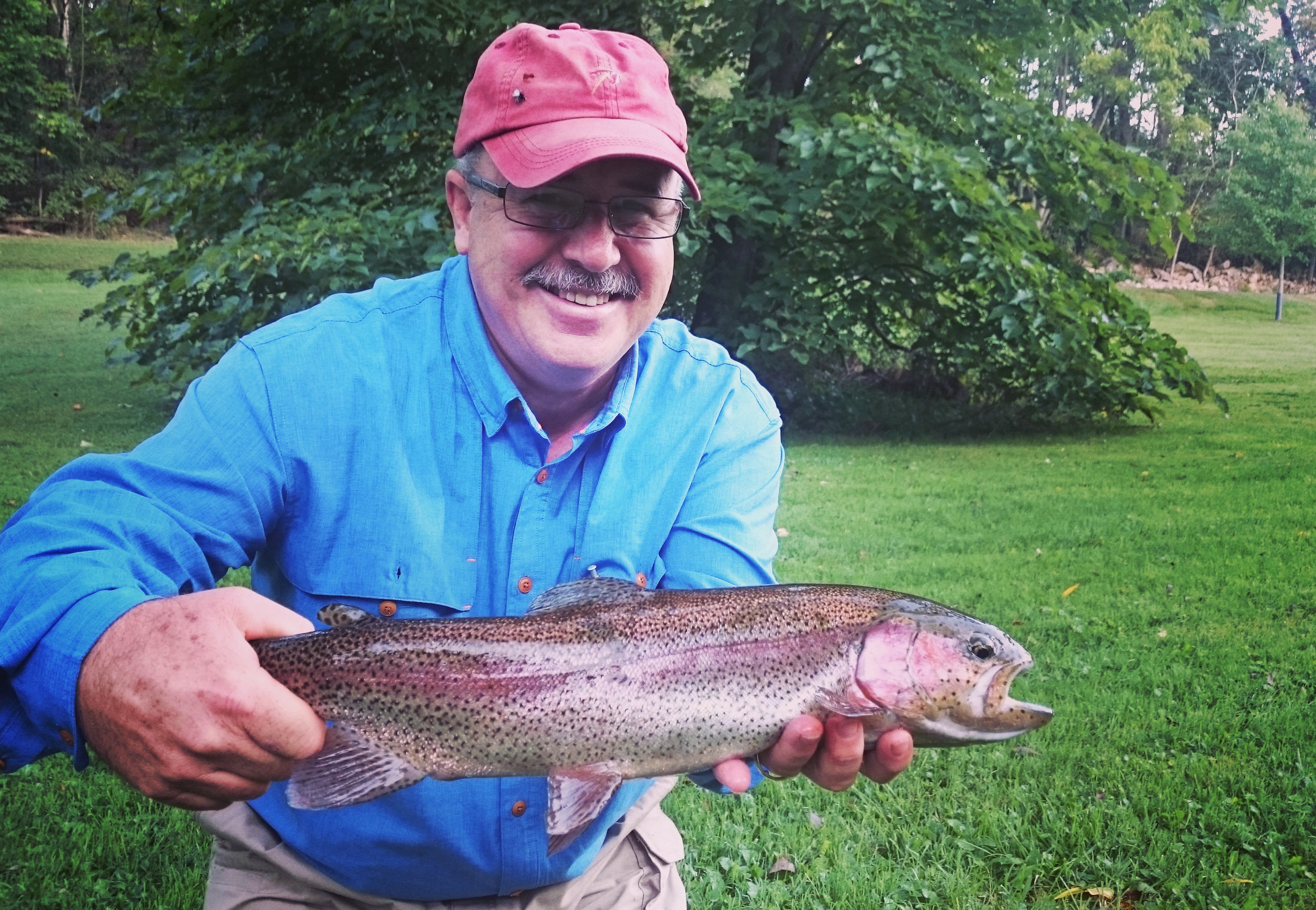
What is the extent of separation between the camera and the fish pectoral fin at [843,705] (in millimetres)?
1798

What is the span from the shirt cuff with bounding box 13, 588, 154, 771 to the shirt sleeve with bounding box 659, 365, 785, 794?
107cm

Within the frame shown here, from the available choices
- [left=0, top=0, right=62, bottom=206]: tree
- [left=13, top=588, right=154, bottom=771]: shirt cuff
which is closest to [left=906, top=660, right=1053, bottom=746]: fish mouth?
[left=13, top=588, right=154, bottom=771]: shirt cuff

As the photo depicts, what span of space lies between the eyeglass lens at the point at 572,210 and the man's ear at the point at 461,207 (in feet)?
0.66

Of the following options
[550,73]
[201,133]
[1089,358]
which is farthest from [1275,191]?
[201,133]

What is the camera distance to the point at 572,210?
2209mm

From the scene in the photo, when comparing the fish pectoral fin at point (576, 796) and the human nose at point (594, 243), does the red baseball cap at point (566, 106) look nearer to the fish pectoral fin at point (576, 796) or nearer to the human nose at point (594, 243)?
the human nose at point (594, 243)

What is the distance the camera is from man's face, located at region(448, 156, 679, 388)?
2.15 meters

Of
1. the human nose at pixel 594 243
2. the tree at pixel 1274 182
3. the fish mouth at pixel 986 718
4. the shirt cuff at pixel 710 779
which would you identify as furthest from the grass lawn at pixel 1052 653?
the human nose at pixel 594 243

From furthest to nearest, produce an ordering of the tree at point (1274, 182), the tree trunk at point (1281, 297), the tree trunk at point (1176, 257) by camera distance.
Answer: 1. the tree trunk at point (1176, 257)
2. the tree trunk at point (1281, 297)
3. the tree at point (1274, 182)

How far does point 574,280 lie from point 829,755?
1.03 m

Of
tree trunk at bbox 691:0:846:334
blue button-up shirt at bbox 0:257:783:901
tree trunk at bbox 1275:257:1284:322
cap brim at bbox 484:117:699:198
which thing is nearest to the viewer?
blue button-up shirt at bbox 0:257:783:901

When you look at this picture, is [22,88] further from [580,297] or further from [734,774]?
[734,774]

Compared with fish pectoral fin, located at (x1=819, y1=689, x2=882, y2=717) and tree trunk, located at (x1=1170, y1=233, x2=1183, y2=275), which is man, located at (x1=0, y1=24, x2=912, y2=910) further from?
tree trunk, located at (x1=1170, y1=233, x2=1183, y2=275)

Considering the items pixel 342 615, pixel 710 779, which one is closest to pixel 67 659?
pixel 342 615
